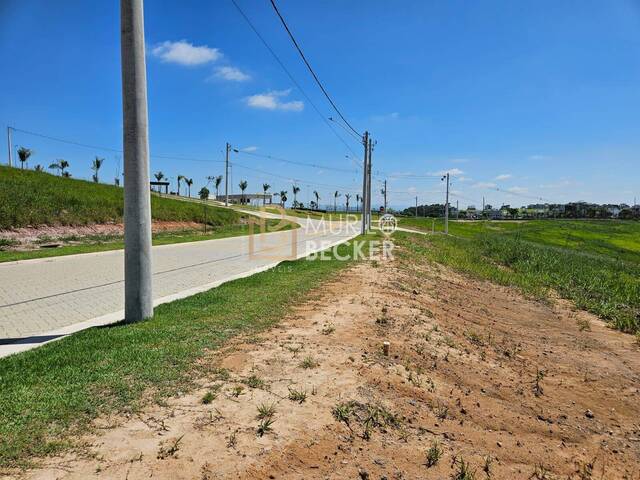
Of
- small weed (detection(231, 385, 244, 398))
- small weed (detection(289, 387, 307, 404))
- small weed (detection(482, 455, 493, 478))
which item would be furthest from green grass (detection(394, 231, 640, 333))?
small weed (detection(231, 385, 244, 398))

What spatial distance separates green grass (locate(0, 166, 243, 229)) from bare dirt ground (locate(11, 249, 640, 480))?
1724 cm

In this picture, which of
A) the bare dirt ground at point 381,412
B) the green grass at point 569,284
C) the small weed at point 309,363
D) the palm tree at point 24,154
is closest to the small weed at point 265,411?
the bare dirt ground at point 381,412

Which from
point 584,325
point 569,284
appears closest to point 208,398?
point 584,325

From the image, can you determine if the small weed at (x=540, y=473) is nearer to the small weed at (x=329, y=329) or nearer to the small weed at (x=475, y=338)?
the small weed at (x=329, y=329)

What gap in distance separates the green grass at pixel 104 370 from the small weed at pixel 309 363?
106 cm

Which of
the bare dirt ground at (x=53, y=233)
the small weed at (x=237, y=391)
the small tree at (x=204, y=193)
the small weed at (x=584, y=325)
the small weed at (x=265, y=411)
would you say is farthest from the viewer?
the small tree at (x=204, y=193)

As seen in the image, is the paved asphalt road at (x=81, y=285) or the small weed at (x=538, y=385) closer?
the small weed at (x=538, y=385)

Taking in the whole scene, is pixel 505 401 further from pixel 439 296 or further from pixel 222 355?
pixel 439 296

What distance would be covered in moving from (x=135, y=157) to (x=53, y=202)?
18.5m

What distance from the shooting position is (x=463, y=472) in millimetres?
2943

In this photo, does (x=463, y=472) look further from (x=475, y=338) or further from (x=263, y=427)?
(x=475, y=338)

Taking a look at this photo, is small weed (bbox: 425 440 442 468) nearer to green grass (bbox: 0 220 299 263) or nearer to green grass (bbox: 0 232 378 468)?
green grass (bbox: 0 232 378 468)

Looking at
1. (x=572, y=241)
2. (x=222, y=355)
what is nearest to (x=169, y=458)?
(x=222, y=355)

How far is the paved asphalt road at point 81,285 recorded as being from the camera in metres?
5.85
